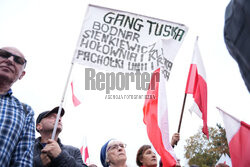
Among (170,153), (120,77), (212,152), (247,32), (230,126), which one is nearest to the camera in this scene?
(247,32)

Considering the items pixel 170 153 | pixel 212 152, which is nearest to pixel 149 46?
pixel 170 153

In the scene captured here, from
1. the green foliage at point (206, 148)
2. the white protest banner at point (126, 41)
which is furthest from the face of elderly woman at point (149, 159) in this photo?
the green foliage at point (206, 148)

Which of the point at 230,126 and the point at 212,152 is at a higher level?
the point at 230,126

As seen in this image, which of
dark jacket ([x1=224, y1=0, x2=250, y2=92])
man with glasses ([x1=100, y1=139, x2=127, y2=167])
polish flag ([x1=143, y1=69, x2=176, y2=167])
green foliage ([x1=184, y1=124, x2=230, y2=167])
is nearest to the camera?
dark jacket ([x1=224, y1=0, x2=250, y2=92])

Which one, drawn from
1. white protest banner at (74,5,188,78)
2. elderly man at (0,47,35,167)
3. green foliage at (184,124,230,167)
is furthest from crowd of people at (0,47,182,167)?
green foliage at (184,124,230,167)

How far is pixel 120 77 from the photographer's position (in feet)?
13.2

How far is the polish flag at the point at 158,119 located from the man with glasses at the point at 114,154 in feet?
1.73

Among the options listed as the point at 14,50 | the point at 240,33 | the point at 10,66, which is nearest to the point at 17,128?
the point at 10,66

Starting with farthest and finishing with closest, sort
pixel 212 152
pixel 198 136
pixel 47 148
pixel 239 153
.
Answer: pixel 198 136 → pixel 212 152 → pixel 239 153 → pixel 47 148

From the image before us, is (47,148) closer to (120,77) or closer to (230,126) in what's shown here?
(120,77)

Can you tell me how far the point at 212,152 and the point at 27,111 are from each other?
33.1m

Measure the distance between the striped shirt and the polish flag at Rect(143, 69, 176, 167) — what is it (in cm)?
215

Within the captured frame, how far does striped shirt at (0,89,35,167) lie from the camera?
194 centimetres

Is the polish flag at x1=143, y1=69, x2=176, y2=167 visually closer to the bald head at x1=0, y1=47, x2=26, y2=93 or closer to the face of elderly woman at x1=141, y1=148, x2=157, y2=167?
the face of elderly woman at x1=141, y1=148, x2=157, y2=167
